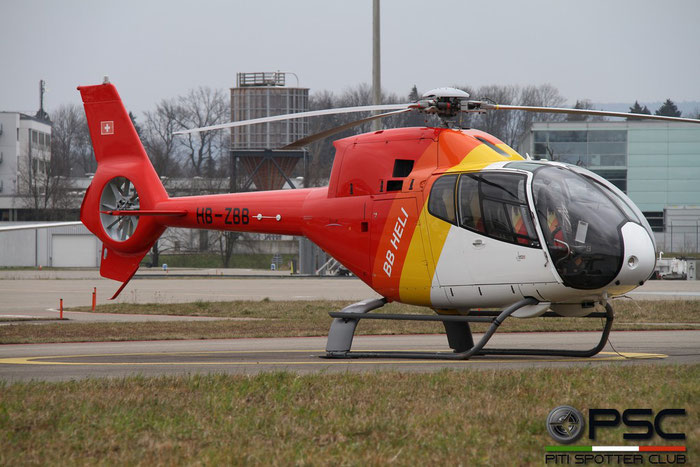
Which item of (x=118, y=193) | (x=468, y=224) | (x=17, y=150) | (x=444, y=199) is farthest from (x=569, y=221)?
(x=17, y=150)

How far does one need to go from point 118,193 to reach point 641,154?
6910 centimetres

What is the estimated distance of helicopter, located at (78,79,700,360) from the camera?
11.1 meters

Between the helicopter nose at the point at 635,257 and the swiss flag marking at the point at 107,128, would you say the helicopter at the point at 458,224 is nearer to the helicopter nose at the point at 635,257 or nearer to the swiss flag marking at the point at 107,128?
the helicopter nose at the point at 635,257

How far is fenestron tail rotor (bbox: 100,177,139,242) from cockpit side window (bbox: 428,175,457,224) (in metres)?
6.96

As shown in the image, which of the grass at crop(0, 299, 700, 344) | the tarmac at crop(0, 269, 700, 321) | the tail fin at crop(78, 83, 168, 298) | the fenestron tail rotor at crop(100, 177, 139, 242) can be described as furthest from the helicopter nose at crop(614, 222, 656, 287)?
the tarmac at crop(0, 269, 700, 321)

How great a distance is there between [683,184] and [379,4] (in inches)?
2513

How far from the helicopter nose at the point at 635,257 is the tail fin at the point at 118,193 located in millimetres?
9283

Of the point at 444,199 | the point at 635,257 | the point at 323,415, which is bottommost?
the point at 323,415

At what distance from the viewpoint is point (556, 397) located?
7992 mm

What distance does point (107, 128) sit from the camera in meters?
17.5

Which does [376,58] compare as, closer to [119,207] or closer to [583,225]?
[119,207]

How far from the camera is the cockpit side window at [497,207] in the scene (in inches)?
449

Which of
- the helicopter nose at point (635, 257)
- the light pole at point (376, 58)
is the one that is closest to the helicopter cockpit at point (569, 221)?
the helicopter nose at point (635, 257)

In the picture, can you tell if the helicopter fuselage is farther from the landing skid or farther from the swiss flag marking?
the swiss flag marking
